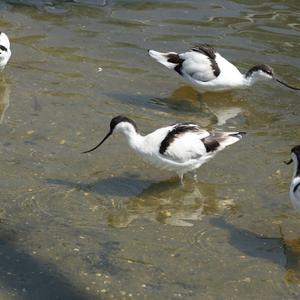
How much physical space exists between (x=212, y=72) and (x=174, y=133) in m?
2.72

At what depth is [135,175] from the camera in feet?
28.0

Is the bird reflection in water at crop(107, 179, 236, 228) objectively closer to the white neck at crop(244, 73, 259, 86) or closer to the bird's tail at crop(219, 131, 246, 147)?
the bird's tail at crop(219, 131, 246, 147)

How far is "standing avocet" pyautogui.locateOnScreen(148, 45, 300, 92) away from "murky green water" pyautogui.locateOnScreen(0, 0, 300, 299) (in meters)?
0.31

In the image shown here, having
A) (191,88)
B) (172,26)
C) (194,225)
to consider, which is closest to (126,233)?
(194,225)

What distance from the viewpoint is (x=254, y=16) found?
14.2 m

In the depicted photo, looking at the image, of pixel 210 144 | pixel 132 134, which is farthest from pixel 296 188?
pixel 132 134

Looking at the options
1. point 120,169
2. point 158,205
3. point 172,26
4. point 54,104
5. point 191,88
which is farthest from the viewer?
point 172,26

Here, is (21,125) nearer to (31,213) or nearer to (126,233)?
(31,213)

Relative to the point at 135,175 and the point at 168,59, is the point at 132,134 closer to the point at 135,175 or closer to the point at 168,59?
the point at 135,175

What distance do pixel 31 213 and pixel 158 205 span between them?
1301mm

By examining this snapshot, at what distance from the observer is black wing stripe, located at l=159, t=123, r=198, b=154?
807 centimetres

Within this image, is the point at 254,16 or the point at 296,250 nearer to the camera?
the point at 296,250

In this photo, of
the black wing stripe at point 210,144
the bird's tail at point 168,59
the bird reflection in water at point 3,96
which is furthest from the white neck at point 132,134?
the bird's tail at point 168,59

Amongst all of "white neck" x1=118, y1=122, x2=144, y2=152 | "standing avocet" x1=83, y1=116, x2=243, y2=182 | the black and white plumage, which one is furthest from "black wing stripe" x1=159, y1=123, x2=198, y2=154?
the black and white plumage
